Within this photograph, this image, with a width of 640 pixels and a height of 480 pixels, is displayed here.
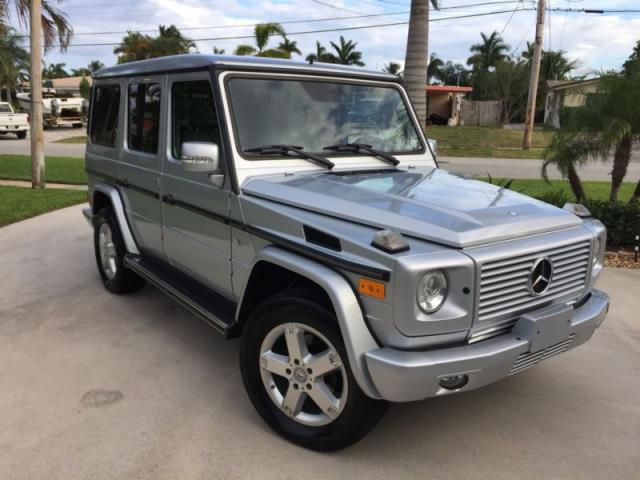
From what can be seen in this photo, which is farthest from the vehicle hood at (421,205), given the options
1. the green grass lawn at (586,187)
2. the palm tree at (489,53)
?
the palm tree at (489,53)

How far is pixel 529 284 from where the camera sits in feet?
9.08

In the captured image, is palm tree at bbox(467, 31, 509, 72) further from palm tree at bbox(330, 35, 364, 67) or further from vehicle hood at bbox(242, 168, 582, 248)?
vehicle hood at bbox(242, 168, 582, 248)

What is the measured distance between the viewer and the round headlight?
2479 mm

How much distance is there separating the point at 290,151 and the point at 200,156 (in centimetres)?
64

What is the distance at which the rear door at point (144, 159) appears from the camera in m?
4.29

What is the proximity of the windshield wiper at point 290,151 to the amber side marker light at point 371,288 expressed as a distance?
127 centimetres

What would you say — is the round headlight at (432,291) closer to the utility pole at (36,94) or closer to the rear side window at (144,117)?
the rear side window at (144,117)

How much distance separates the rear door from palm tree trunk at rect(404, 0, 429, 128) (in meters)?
5.13

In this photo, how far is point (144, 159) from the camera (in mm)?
4453

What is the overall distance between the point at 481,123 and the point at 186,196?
37.6 m

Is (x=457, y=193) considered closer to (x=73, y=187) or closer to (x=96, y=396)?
(x=96, y=396)

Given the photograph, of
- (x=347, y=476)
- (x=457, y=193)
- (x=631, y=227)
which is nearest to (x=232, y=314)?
(x=347, y=476)

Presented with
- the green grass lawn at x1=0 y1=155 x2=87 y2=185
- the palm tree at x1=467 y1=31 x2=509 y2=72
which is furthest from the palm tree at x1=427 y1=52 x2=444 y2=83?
the green grass lawn at x1=0 y1=155 x2=87 y2=185

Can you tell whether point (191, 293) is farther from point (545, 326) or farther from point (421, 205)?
point (545, 326)
